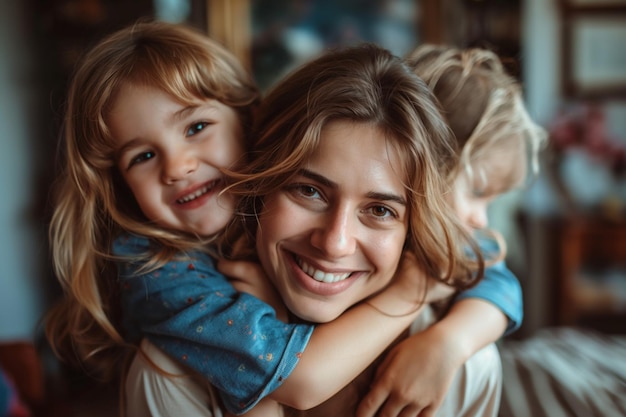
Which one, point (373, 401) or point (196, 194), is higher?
point (196, 194)

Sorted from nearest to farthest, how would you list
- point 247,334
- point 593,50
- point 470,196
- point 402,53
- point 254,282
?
1. point 247,334
2. point 254,282
3. point 470,196
4. point 402,53
5. point 593,50

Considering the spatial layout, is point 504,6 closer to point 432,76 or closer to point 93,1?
point 93,1

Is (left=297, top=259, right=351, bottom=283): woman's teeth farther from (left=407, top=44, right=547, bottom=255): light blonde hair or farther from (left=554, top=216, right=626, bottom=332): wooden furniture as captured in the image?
(left=554, top=216, right=626, bottom=332): wooden furniture

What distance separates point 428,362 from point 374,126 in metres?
0.33

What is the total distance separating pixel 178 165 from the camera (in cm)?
81

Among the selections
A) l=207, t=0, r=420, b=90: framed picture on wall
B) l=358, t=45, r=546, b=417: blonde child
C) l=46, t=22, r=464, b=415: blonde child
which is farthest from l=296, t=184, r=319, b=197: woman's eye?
l=207, t=0, r=420, b=90: framed picture on wall

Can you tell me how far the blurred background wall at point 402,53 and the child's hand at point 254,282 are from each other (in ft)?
7.04

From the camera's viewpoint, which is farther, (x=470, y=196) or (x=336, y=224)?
(x=470, y=196)

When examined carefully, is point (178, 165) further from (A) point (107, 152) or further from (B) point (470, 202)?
(B) point (470, 202)

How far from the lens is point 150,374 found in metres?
0.78

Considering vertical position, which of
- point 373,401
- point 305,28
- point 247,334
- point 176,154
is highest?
point 305,28

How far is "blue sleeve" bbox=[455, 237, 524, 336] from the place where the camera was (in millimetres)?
870

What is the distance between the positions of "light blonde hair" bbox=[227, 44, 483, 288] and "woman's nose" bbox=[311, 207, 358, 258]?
8 cm

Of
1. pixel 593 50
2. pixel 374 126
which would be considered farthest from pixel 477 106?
pixel 593 50
